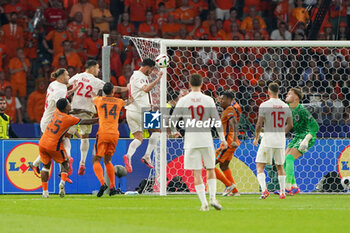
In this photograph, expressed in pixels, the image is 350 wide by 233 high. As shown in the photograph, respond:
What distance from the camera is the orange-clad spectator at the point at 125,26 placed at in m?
22.2

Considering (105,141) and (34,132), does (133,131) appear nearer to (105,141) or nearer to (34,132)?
(105,141)

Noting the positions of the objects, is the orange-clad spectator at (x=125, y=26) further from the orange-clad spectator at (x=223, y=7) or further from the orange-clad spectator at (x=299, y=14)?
the orange-clad spectator at (x=299, y=14)

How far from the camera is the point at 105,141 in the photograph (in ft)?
45.5

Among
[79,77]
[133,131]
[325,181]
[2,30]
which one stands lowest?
[325,181]

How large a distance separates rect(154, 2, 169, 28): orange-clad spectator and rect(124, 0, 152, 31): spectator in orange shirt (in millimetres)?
322

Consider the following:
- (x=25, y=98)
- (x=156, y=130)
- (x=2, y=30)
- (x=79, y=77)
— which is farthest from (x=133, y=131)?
(x=2, y=30)

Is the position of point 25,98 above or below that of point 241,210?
above

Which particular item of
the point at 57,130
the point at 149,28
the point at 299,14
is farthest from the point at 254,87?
the point at 299,14

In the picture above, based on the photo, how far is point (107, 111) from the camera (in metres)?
13.8

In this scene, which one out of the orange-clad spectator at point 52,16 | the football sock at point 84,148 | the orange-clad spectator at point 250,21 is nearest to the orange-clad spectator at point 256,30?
the orange-clad spectator at point 250,21

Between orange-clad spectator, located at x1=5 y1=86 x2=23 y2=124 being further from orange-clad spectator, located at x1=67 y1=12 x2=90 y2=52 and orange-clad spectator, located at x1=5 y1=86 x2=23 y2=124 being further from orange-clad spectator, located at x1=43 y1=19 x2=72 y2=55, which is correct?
orange-clad spectator, located at x1=67 y1=12 x2=90 y2=52

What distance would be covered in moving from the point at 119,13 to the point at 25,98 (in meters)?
4.11

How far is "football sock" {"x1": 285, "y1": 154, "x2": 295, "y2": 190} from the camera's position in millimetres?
14883

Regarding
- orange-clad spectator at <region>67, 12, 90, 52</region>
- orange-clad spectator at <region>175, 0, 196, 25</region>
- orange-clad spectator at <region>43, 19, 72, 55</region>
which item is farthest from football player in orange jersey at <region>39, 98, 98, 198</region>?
orange-clad spectator at <region>175, 0, 196, 25</region>
